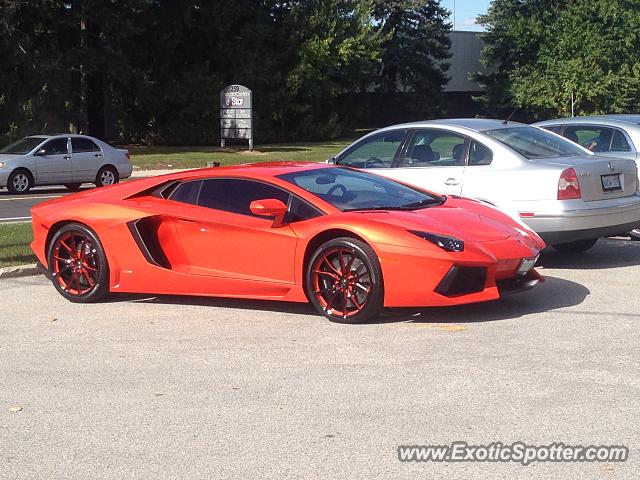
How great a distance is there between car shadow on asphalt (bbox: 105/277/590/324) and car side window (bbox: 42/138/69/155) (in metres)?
15.5

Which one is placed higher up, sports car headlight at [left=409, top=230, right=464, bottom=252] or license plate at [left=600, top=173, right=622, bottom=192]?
license plate at [left=600, top=173, right=622, bottom=192]

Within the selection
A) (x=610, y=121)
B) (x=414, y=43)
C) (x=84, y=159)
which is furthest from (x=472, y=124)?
(x=414, y=43)

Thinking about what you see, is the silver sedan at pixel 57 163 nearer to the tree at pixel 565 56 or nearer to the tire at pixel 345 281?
the tire at pixel 345 281

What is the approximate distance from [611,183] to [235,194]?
4.13 meters

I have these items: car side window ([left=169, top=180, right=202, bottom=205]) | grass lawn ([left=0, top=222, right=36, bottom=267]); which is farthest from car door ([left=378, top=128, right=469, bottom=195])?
grass lawn ([left=0, top=222, right=36, bottom=267])

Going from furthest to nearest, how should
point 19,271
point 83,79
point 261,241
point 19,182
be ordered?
point 83,79
point 19,182
point 19,271
point 261,241

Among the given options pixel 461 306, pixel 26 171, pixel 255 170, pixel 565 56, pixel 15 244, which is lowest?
pixel 26 171

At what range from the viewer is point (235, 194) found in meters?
8.84

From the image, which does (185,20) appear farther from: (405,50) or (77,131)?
(405,50)

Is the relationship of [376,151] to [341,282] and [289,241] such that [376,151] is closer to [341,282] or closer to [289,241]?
[289,241]

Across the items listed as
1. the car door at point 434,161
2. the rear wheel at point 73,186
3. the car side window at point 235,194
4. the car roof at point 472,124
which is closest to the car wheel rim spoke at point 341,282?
the car side window at point 235,194

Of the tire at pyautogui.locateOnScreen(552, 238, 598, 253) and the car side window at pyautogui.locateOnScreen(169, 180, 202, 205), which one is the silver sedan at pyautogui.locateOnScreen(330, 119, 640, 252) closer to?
the tire at pyautogui.locateOnScreen(552, 238, 598, 253)

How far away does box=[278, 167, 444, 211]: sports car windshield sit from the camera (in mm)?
8594

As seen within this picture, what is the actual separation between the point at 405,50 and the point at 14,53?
101ft
